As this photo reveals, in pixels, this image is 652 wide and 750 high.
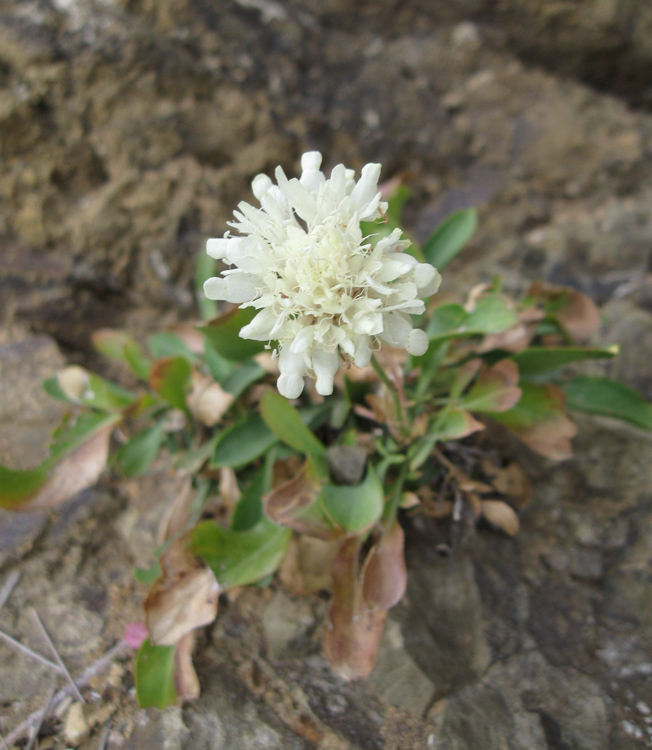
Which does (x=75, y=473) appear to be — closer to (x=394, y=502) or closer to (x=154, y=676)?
(x=154, y=676)

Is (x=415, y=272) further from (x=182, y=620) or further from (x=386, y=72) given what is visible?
(x=386, y=72)

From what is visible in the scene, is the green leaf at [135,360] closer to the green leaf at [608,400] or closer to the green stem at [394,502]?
the green stem at [394,502]

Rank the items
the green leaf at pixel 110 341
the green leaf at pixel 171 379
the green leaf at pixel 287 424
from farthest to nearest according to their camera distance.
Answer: the green leaf at pixel 110 341 → the green leaf at pixel 171 379 → the green leaf at pixel 287 424

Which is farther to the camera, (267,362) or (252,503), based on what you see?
(267,362)

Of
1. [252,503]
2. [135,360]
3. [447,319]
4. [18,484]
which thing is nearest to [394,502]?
[252,503]

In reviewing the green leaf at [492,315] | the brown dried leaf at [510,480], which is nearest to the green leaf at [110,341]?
the green leaf at [492,315]

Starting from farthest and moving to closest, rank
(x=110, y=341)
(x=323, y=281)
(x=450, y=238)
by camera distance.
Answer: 1. (x=110, y=341)
2. (x=450, y=238)
3. (x=323, y=281)

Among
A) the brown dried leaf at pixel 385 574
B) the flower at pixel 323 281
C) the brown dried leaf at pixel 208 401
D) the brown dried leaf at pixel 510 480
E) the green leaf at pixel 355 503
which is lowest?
the brown dried leaf at pixel 510 480

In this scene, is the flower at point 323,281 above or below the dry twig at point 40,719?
above
